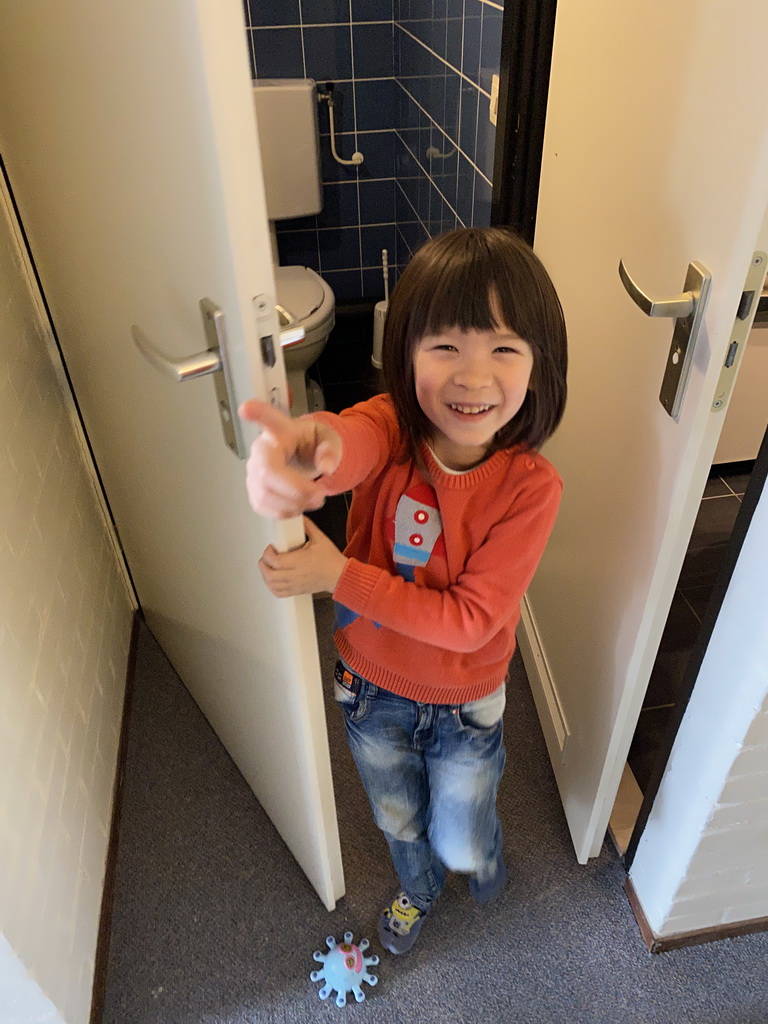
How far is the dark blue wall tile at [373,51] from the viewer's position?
2.37 metres

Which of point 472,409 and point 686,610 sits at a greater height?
point 472,409

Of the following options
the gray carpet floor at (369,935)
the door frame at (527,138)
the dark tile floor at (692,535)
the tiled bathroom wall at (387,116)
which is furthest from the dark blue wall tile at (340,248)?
the gray carpet floor at (369,935)

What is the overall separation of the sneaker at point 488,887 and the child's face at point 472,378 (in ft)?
2.60

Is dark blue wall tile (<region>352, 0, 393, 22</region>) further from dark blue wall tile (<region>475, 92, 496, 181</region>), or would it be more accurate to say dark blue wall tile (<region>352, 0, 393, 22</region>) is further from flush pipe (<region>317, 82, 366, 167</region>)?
dark blue wall tile (<region>475, 92, 496, 181</region>)

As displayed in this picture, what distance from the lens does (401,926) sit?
3.99ft

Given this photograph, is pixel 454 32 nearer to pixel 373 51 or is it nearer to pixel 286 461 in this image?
pixel 373 51

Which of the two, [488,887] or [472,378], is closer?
[472,378]

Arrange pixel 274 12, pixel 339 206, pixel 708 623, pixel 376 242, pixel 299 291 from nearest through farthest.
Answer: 1. pixel 708 623
2. pixel 299 291
3. pixel 274 12
4. pixel 339 206
5. pixel 376 242

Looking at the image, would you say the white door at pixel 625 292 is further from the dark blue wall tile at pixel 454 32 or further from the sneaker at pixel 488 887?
the dark blue wall tile at pixel 454 32

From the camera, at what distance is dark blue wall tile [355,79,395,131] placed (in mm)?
2459

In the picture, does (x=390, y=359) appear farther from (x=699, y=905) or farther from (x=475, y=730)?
(x=699, y=905)

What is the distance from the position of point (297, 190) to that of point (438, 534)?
1.92 metres

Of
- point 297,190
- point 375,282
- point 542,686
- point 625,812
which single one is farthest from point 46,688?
point 375,282

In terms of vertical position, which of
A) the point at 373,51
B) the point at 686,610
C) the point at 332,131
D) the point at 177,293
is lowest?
the point at 686,610
